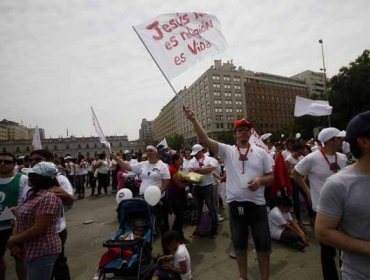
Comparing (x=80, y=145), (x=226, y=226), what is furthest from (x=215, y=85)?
(x=226, y=226)

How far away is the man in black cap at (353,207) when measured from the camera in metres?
1.43

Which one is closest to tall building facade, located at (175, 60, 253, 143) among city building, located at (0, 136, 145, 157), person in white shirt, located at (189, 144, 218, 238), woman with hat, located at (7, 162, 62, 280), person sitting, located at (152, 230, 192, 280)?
city building, located at (0, 136, 145, 157)

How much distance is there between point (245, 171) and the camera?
321cm

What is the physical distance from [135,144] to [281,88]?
Result: 75379mm

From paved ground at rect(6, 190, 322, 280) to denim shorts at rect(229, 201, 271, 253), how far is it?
0.87m

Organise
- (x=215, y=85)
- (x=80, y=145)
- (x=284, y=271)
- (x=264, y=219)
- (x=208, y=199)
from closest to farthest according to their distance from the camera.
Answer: (x=264, y=219), (x=284, y=271), (x=208, y=199), (x=215, y=85), (x=80, y=145)

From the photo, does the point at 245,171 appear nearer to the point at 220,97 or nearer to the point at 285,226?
the point at 285,226

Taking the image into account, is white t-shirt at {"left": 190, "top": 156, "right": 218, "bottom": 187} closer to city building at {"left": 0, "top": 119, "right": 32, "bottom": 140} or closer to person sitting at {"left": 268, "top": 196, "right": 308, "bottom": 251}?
person sitting at {"left": 268, "top": 196, "right": 308, "bottom": 251}

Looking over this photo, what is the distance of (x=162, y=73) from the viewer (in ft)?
12.0

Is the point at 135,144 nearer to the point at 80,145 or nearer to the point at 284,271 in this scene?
→ the point at 80,145

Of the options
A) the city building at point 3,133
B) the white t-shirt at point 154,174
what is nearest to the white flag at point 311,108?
the white t-shirt at point 154,174

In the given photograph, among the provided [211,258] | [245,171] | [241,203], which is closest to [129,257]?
[211,258]

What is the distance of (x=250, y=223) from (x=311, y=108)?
5265 millimetres

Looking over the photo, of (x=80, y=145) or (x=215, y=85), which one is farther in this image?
(x=80, y=145)
